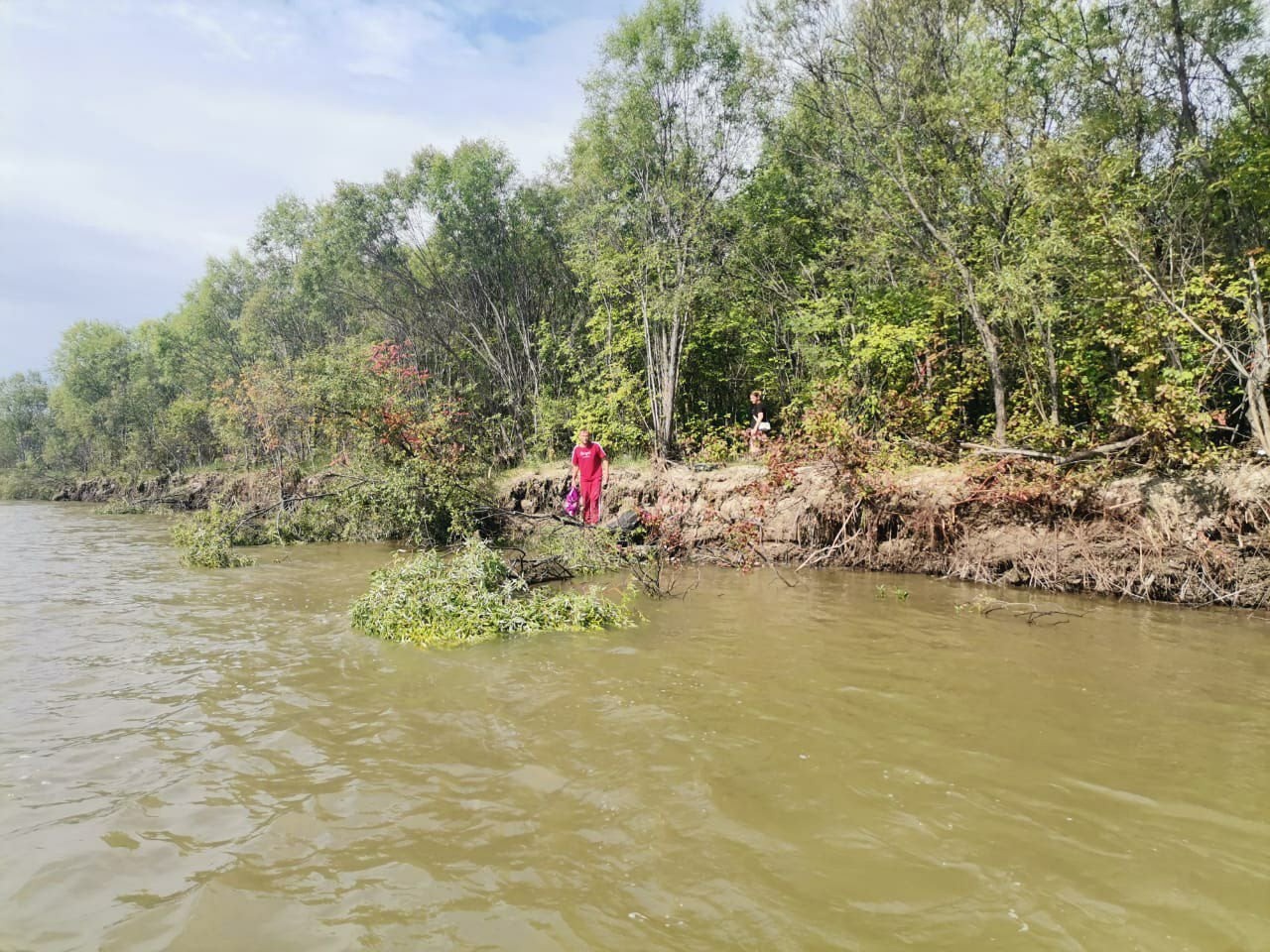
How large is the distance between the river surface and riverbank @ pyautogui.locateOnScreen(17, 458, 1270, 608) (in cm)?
169

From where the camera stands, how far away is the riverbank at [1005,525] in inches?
380

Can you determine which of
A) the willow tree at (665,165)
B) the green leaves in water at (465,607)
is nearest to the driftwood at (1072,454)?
the green leaves in water at (465,607)

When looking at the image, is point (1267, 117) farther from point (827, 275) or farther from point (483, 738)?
point (483, 738)

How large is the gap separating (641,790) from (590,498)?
7.94 meters

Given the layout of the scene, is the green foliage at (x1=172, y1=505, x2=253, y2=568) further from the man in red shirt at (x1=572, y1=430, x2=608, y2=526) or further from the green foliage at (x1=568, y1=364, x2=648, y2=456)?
the green foliage at (x1=568, y1=364, x2=648, y2=456)

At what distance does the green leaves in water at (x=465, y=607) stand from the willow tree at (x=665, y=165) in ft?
34.7

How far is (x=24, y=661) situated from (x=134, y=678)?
1715mm

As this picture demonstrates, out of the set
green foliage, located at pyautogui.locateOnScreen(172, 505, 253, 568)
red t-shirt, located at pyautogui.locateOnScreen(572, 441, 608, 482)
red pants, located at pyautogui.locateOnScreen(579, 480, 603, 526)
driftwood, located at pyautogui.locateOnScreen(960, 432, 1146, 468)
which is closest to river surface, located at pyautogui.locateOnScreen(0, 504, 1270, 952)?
driftwood, located at pyautogui.locateOnScreen(960, 432, 1146, 468)

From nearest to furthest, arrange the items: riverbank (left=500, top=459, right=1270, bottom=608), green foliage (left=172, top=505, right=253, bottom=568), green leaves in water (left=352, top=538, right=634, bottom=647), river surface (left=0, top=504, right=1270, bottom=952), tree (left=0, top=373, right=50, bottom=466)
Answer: river surface (left=0, top=504, right=1270, bottom=952) → green leaves in water (left=352, top=538, right=634, bottom=647) → riverbank (left=500, top=459, right=1270, bottom=608) → green foliage (left=172, top=505, right=253, bottom=568) → tree (left=0, top=373, right=50, bottom=466)

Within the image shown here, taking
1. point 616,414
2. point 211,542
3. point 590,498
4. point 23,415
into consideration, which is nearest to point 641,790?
→ point 590,498

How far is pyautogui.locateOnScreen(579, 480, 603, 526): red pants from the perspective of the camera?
1206cm

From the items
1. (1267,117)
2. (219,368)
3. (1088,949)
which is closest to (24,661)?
(1088,949)

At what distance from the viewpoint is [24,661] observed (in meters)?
7.25

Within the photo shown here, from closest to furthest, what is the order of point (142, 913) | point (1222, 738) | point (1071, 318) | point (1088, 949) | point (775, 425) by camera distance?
point (1088, 949) < point (142, 913) < point (1222, 738) < point (1071, 318) < point (775, 425)
